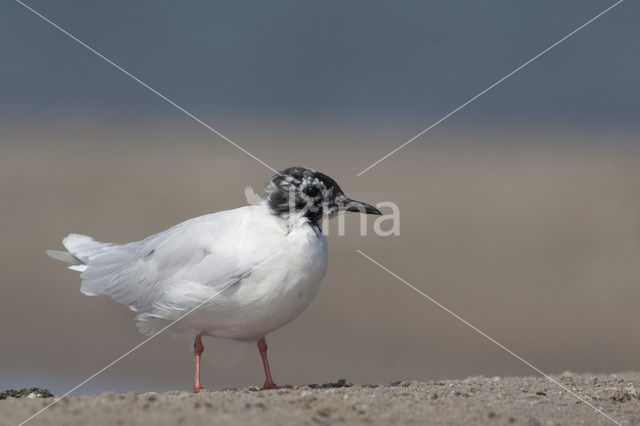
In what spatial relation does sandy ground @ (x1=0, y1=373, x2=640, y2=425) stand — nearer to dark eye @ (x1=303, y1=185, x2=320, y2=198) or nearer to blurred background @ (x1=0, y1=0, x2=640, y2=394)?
dark eye @ (x1=303, y1=185, x2=320, y2=198)

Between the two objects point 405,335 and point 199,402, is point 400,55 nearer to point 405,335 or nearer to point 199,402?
point 405,335

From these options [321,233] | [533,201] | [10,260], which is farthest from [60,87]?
[321,233]

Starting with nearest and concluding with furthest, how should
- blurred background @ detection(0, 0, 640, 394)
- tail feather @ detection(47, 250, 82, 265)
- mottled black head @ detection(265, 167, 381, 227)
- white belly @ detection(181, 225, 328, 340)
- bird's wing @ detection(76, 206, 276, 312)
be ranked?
white belly @ detection(181, 225, 328, 340), bird's wing @ detection(76, 206, 276, 312), mottled black head @ detection(265, 167, 381, 227), tail feather @ detection(47, 250, 82, 265), blurred background @ detection(0, 0, 640, 394)

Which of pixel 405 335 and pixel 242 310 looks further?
pixel 405 335

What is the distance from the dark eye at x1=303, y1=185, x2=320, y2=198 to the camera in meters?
7.58

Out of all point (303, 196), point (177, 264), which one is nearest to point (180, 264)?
point (177, 264)

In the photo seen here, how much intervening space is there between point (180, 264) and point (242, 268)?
0.78 meters

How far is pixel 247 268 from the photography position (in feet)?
23.4

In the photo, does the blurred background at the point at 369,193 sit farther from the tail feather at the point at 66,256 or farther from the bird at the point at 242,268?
Result: the tail feather at the point at 66,256

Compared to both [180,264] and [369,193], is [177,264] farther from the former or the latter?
[369,193]

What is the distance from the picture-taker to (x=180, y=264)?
7.66 meters

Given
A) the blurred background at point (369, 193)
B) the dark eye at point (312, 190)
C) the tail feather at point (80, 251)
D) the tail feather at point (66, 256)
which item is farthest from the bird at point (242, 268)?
the tail feather at point (66, 256)

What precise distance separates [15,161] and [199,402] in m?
14.6

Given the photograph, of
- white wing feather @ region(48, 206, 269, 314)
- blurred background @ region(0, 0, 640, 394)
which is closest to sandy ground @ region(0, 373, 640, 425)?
white wing feather @ region(48, 206, 269, 314)
